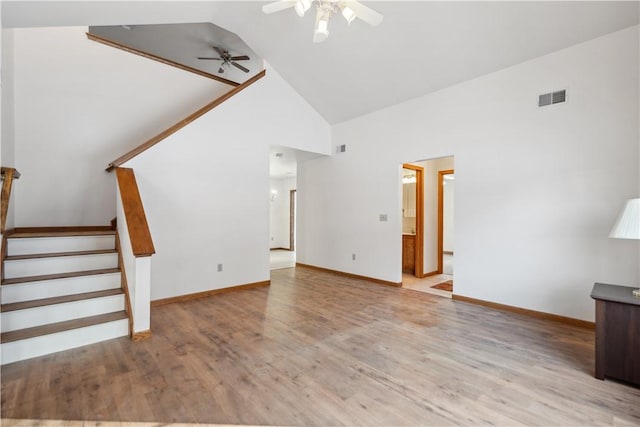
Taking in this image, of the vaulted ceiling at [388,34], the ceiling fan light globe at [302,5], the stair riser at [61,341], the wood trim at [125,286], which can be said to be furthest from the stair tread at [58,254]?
the ceiling fan light globe at [302,5]

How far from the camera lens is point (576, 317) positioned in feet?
10.8

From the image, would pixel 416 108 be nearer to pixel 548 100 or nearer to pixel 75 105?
pixel 548 100

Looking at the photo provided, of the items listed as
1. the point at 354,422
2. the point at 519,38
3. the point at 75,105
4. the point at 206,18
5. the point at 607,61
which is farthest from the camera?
the point at 75,105

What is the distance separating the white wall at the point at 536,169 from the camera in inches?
120

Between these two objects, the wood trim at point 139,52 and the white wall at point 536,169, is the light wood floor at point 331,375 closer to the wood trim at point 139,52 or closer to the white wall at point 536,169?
the white wall at point 536,169

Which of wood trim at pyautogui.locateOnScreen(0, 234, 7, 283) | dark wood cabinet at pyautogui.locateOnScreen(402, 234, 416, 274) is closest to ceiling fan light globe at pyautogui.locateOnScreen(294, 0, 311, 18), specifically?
wood trim at pyautogui.locateOnScreen(0, 234, 7, 283)

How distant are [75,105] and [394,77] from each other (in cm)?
481

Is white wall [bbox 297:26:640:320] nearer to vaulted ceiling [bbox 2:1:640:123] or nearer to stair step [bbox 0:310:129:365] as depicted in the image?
vaulted ceiling [bbox 2:1:640:123]

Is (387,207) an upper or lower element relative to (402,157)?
lower

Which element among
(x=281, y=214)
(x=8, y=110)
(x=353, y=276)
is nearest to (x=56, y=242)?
(x=8, y=110)

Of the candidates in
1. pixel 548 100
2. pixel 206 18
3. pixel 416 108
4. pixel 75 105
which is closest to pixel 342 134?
pixel 416 108

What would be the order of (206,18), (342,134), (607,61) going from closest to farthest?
(607,61) < (206,18) < (342,134)

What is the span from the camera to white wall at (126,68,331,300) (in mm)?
4086

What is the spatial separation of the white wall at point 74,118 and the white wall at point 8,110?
112mm
